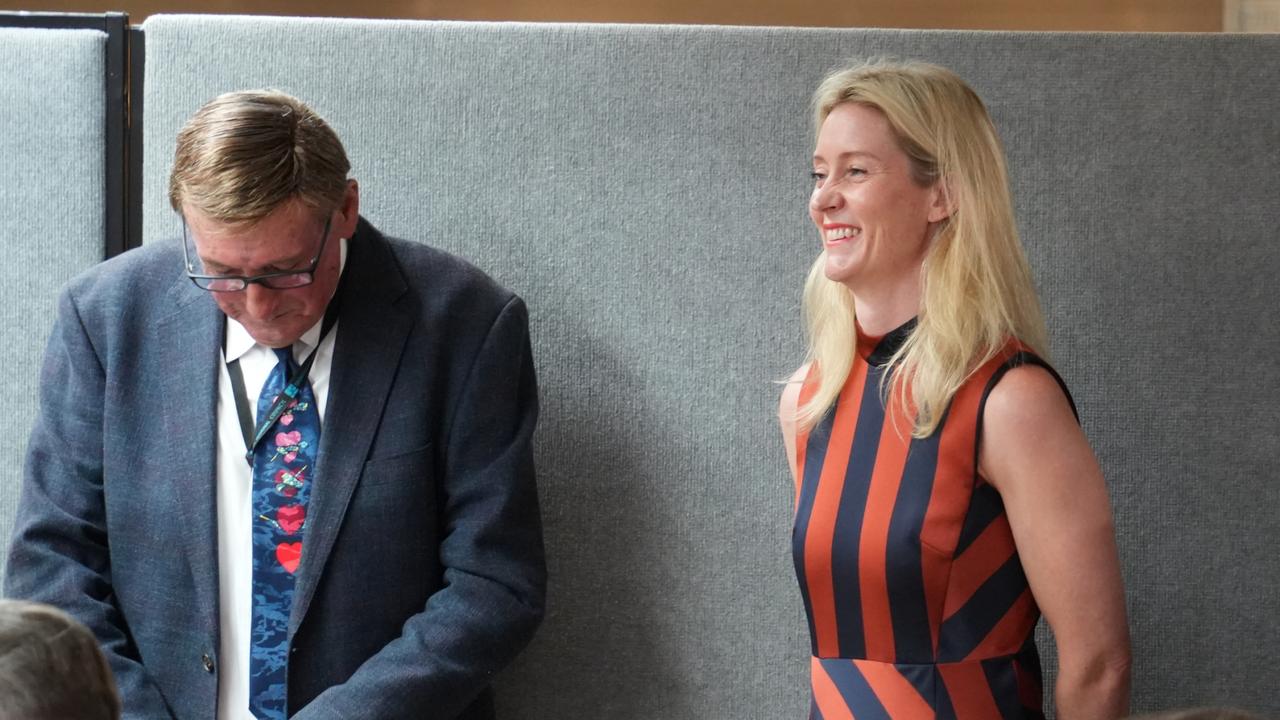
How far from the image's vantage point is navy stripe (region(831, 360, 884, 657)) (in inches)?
61.9

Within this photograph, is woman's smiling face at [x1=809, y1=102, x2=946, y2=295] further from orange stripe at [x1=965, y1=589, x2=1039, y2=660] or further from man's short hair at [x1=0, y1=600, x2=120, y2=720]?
man's short hair at [x1=0, y1=600, x2=120, y2=720]

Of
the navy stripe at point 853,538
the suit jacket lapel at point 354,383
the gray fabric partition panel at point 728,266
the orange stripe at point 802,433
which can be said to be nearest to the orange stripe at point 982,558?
the navy stripe at point 853,538

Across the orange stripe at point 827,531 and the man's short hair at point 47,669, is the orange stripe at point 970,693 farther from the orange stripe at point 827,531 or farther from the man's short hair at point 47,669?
the man's short hair at point 47,669

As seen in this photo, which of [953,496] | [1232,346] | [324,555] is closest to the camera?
[953,496]

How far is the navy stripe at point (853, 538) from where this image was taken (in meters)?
1.57

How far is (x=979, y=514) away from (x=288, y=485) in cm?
81

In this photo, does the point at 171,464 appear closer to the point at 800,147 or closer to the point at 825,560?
the point at 825,560

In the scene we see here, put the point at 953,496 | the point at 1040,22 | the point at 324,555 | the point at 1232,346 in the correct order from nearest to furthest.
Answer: the point at 953,496
the point at 324,555
the point at 1232,346
the point at 1040,22

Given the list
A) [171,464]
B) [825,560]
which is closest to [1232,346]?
[825,560]

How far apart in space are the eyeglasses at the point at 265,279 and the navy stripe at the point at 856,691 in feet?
2.50

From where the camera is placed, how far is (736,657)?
6.55ft

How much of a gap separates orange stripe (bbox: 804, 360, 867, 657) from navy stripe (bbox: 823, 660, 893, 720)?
21 millimetres

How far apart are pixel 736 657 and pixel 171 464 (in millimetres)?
832

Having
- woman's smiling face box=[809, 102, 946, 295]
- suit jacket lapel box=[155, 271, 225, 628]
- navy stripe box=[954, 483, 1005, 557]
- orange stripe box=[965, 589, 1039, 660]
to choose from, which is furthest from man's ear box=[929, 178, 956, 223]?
suit jacket lapel box=[155, 271, 225, 628]
